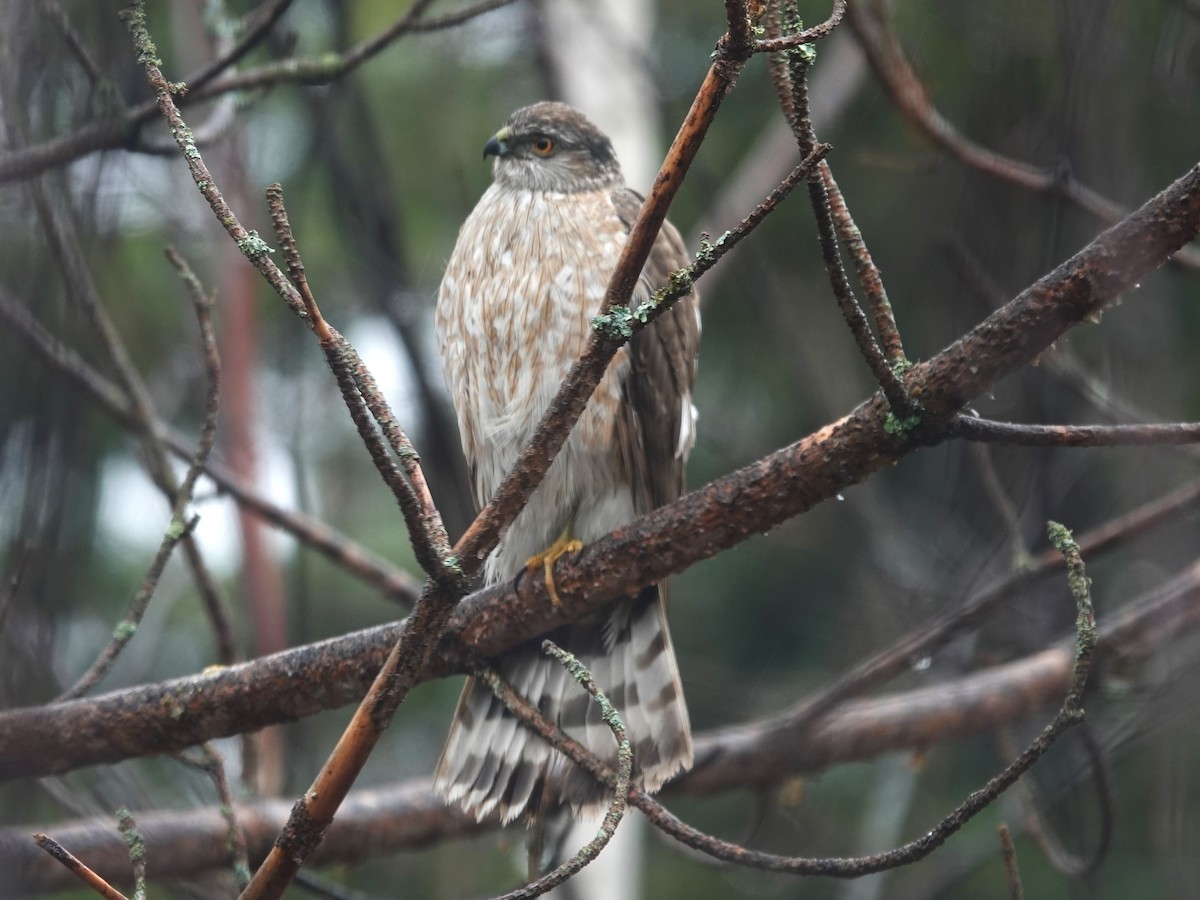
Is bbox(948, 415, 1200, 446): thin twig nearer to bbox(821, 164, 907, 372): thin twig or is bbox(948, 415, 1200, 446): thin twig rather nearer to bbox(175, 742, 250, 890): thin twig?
bbox(821, 164, 907, 372): thin twig

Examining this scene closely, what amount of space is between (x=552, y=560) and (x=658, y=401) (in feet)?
2.52

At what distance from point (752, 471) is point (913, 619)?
2.30 meters

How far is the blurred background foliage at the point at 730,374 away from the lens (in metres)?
2.90

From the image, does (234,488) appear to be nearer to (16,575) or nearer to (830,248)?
(16,575)

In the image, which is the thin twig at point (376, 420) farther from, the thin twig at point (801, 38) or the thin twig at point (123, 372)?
the thin twig at point (123, 372)

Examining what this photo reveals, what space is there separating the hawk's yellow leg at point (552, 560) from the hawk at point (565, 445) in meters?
0.03

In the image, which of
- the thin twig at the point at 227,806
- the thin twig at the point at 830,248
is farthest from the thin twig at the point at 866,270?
the thin twig at the point at 227,806

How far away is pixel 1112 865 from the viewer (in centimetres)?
644

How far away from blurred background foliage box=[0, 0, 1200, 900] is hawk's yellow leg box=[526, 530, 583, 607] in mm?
935

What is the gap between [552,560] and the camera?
286 cm

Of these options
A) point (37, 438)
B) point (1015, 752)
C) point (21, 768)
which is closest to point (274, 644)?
point (21, 768)

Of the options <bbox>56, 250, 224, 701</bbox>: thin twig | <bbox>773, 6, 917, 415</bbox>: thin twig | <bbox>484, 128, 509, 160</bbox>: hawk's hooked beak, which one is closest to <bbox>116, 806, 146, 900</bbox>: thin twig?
<bbox>56, 250, 224, 701</bbox>: thin twig

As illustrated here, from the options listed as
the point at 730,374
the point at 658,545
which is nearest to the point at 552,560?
the point at 658,545

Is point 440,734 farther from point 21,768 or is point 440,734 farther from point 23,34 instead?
point 23,34
